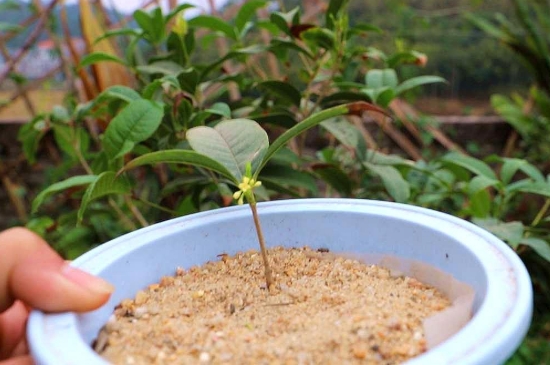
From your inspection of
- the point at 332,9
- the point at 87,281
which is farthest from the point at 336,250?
the point at 332,9

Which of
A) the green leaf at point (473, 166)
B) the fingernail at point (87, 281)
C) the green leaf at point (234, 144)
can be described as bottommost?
the green leaf at point (473, 166)

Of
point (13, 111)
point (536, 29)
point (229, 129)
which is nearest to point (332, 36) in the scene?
point (229, 129)

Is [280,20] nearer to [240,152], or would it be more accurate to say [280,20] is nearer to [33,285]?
[240,152]

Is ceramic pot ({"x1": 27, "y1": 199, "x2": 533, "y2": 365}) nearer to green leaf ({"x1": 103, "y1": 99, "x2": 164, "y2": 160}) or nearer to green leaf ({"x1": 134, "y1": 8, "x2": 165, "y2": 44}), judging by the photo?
green leaf ({"x1": 103, "y1": 99, "x2": 164, "y2": 160})

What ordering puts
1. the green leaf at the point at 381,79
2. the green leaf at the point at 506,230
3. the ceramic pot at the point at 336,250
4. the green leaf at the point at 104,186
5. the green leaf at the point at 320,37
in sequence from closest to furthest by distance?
1. the ceramic pot at the point at 336,250
2. the green leaf at the point at 104,186
3. the green leaf at the point at 506,230
4. the green leaf at the point at 320,37
5. the green leaf at the point at 381,79

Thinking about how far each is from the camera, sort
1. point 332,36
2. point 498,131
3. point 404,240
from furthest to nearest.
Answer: point 498,131, point 332,36, point 404,240

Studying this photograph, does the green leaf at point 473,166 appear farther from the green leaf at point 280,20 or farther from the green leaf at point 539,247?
the green leaf at point 280,20

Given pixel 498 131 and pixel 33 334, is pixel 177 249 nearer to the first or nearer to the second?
pixel 33 334

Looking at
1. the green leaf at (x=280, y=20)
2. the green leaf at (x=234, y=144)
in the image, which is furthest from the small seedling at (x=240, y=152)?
the green leaf at (x=280, y=20)
